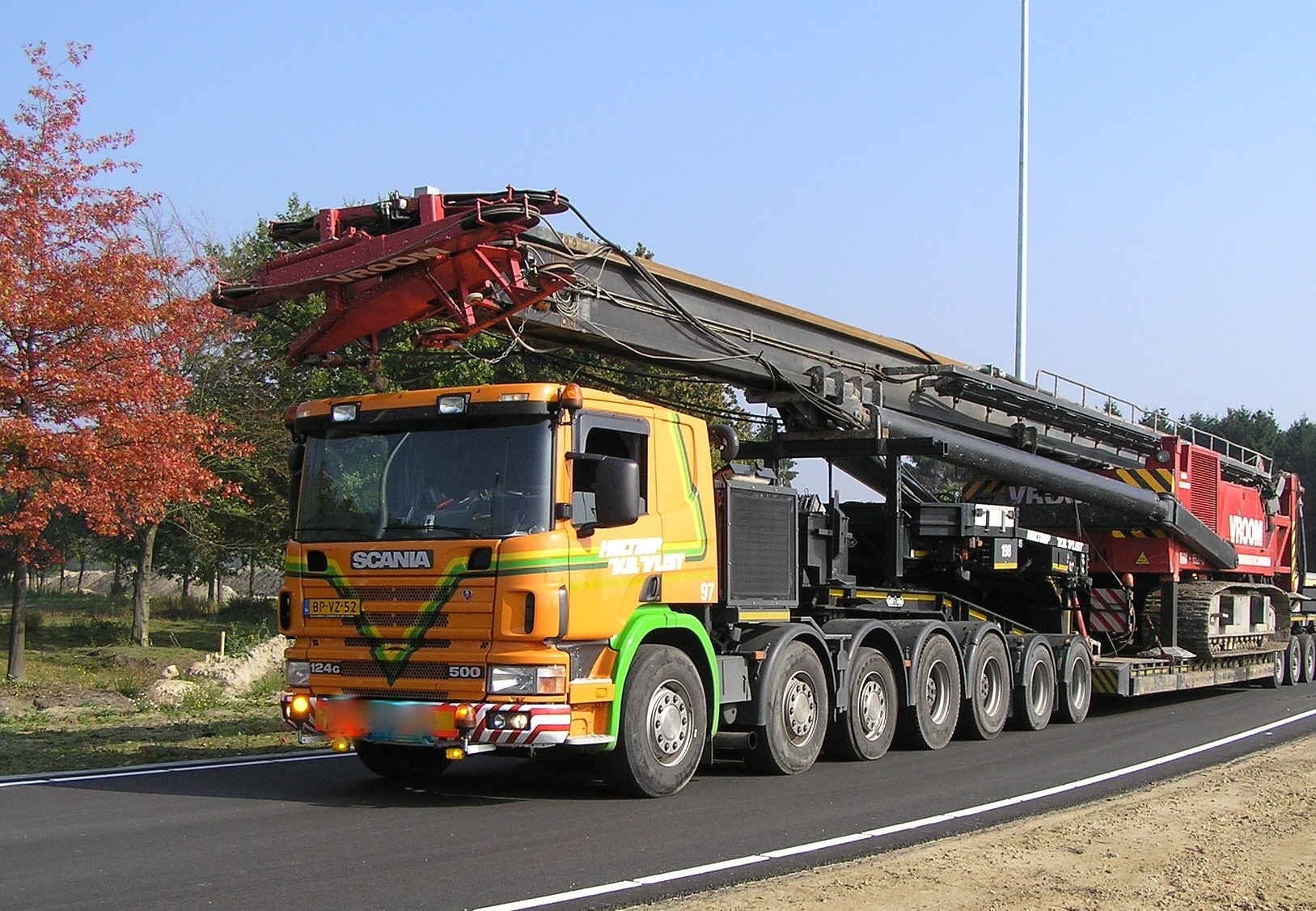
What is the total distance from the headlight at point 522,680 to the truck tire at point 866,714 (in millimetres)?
4193

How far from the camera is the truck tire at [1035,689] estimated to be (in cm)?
1588

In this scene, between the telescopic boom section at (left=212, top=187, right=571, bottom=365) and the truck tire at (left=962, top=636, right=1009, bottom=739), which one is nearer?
the telescopic boom section at (left=212, top=187, right=571, bottom=365)

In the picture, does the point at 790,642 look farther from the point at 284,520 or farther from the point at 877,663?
the point at 284,520

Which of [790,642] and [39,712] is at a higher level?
[790,642]

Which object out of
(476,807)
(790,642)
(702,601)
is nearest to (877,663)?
(790,642)

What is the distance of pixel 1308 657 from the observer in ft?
83.1

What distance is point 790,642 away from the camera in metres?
11.6

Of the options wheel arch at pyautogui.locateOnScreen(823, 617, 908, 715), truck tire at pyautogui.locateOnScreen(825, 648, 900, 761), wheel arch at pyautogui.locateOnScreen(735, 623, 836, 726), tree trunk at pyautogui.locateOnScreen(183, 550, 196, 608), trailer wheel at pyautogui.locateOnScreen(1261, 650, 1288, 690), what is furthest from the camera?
tree trunk at pyautogui.locateOnScreen(183, 550, 196, 608)

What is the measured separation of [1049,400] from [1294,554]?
10382mm

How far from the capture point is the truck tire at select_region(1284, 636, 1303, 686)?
2427cm

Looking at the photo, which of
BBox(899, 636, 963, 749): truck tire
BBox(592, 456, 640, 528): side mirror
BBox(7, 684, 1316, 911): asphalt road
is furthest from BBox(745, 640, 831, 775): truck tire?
BBox(592, 456, 640, 528): side mirror

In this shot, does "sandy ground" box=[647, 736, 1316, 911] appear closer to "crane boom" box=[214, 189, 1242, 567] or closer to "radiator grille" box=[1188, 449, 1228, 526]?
"crane boom" box=[214, 189, 1242, 567]

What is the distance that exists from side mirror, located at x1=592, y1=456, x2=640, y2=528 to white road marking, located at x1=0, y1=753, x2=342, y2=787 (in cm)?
457

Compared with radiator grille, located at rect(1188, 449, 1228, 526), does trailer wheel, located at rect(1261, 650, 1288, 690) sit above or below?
below
